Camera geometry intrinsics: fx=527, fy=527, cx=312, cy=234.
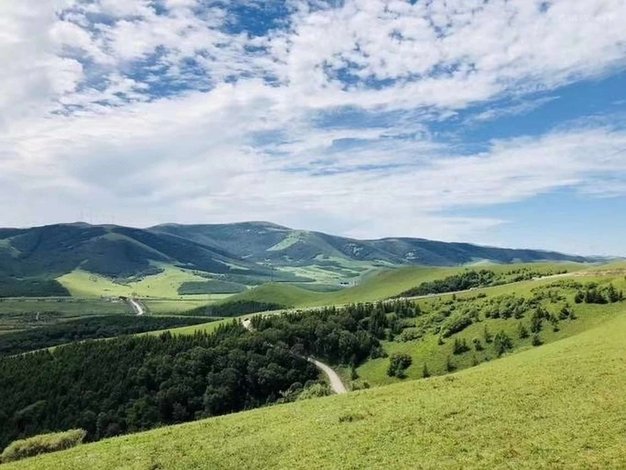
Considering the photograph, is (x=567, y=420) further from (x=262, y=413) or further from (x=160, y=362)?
(x=160, y=362)

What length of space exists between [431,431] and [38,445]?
46.5 metres

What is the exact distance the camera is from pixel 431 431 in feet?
131

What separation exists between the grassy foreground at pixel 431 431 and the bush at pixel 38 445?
10.1 metres

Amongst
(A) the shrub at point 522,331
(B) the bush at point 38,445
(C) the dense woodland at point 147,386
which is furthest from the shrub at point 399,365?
(B) the bush at point 38,445

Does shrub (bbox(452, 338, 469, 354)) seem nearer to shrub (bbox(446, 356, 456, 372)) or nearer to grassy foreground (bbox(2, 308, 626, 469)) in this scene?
shrub (bbox(446, 356, 456, 372))

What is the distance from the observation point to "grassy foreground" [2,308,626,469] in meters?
33.8

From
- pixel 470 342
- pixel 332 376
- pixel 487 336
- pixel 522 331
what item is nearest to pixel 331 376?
pixel 332 376

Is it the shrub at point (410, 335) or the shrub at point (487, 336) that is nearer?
the shrub at point (487, 336)

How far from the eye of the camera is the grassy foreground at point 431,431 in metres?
33.8

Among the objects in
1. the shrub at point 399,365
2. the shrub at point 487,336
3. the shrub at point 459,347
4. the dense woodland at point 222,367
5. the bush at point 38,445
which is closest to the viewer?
the bush at point 38,445

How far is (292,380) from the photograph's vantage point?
161375 millimetres

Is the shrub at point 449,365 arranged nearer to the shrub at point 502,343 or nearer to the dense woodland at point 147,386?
the shrub at point 502,343

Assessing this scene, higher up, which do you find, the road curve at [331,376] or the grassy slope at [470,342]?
the grassy slope at [470,342]

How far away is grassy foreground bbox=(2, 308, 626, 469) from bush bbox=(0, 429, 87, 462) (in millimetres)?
10138
